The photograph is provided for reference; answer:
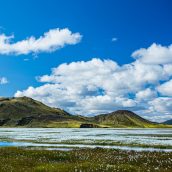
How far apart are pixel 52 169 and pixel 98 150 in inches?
834

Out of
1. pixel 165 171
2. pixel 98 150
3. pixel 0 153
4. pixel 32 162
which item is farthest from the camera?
pixel 98 150

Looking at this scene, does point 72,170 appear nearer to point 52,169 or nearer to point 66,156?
point 52,169

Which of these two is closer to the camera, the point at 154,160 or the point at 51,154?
the point at 154,160

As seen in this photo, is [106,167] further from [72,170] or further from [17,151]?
[17,151]

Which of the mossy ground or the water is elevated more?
the water

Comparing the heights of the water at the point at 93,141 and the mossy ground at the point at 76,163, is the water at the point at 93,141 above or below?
above

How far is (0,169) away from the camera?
3167cm

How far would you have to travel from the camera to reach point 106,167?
32531 millimetres

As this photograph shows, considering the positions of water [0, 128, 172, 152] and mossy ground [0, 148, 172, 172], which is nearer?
mossy ground [0, 148, 172, 172]

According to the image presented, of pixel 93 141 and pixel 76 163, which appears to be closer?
pixel 76 163

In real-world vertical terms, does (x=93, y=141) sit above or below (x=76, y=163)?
above

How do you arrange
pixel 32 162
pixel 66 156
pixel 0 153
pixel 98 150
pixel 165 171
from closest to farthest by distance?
pixel 165 171
pixel 32 162
pixel 66 156
pixel 0 153
pixel 98 150

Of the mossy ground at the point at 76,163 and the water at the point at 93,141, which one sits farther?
the water at the point at 93,141

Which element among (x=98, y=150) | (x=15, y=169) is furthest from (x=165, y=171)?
(x=98, y=150)
